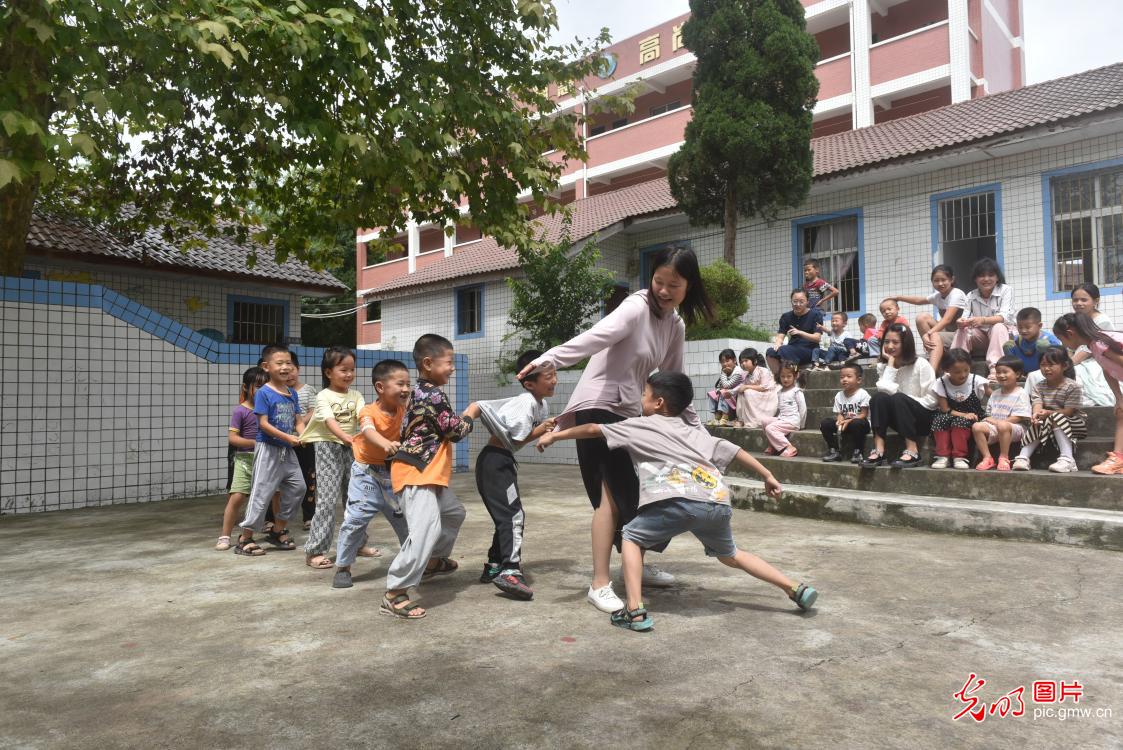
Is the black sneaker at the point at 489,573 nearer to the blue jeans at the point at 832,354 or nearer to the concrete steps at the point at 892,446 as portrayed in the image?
the concrete steps at the point at 892,446

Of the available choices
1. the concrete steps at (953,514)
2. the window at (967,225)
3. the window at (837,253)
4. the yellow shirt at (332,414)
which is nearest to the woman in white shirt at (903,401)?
the concrete steps at (953,514)

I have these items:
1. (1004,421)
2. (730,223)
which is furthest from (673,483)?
(730,223)

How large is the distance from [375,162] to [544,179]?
6.77 feet

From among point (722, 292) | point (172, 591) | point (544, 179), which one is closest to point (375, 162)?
point (544, 179)

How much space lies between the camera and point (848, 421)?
6.49 metres

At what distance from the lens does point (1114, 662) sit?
261cm

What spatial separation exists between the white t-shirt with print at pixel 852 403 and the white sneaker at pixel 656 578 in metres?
3.53

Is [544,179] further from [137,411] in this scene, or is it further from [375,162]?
[137,411]

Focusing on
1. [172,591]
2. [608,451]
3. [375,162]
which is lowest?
[172,591]

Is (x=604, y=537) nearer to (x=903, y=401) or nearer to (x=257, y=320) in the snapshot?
(x=903, y=401)

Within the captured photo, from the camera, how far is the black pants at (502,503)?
12.3 feet

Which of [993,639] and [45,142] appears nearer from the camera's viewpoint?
[993,639]

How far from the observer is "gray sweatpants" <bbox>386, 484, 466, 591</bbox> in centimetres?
334

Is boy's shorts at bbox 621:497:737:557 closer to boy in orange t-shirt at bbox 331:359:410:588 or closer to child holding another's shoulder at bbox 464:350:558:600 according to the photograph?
child holding another's shoulder at bbox 464:350:558:600
